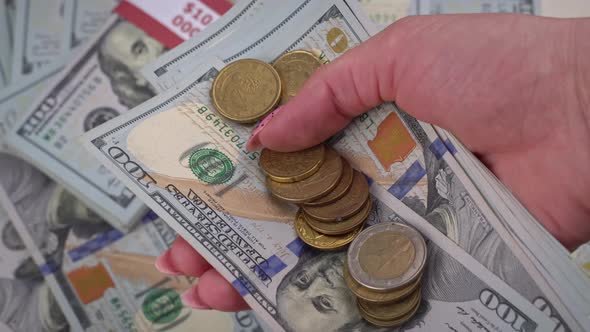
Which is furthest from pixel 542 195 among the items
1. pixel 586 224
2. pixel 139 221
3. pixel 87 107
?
pixel 87 107

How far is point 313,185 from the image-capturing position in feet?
3.12

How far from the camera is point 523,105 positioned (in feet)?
2.86

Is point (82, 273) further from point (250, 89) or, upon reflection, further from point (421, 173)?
point (421, 173)

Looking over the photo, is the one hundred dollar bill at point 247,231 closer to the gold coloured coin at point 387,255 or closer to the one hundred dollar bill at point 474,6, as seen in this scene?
the gold coloured coin at point 387,255

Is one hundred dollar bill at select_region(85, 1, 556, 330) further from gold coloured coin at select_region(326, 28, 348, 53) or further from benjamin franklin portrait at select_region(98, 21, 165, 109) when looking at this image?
benjamin franklin portrait at select_region(98, 21, 165, 109)

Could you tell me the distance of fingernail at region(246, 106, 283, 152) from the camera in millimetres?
967

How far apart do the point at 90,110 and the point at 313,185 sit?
0.74 m

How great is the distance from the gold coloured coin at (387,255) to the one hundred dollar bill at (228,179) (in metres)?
0.07

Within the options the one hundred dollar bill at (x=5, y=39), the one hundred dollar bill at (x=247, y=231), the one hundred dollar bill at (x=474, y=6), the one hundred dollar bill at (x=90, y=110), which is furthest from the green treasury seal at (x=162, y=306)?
the one hundred dollar bill at (x=474, y=6)

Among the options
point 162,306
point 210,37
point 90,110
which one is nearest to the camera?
point 210,37

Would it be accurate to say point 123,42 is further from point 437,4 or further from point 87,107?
point 437,4

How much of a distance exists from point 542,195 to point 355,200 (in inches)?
10.6

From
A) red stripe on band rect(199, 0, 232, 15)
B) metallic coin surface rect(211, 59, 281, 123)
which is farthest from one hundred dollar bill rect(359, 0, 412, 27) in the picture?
metallic coin surface rect(211, 59, 281, 123)

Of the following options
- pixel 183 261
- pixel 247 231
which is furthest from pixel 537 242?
→ pixel 183 261
